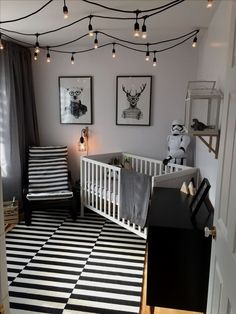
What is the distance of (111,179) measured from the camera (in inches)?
139

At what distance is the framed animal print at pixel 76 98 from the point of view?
4.18 metres

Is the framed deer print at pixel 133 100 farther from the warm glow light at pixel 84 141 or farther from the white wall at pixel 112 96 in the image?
the warm glow light at pixel 84 141

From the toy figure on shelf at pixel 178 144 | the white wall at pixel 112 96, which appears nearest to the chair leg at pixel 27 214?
the white wall at pixel 112 96

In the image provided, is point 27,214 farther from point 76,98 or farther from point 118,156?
point 76,98

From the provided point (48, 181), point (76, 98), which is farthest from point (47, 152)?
point (76, 98)

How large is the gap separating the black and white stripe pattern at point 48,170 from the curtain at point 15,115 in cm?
15

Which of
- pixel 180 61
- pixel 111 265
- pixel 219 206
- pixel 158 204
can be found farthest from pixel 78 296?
pixel 180 61

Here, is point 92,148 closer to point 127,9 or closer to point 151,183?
point 151,183

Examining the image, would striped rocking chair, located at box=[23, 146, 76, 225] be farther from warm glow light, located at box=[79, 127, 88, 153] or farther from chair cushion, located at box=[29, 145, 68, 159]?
warm glow light, located at box=[79, 127, 88, 153]

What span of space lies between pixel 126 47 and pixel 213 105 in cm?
215

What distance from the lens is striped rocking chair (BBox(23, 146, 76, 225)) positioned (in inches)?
144

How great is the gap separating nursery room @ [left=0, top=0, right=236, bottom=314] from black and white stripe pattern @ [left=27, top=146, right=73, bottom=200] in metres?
0.02

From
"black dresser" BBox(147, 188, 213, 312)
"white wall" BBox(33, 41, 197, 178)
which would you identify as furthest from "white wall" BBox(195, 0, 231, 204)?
"white wall" BBox(33, 41, 197, 178)

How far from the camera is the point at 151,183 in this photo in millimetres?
2957
